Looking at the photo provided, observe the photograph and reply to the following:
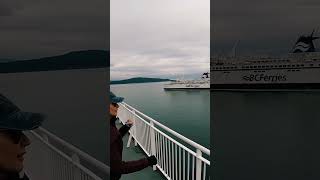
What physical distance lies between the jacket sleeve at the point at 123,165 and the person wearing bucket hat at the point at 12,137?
0.44 metres

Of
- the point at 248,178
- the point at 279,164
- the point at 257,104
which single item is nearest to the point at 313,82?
the point at 257,104

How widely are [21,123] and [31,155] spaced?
3.98 feet

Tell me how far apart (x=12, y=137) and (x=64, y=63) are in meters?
0.70

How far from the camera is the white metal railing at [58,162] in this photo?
1.08 m

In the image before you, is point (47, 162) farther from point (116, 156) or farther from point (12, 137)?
point (12, 137)

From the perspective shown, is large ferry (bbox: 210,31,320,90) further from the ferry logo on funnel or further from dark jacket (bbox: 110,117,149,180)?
dark jacket (bbox: 110,117,149,180)

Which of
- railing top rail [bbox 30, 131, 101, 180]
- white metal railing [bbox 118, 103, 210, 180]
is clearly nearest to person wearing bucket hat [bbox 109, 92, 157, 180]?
railing top rail [bbox 30, 131, 101, 180]

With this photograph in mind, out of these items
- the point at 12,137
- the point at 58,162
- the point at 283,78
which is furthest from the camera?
the point at 283,78

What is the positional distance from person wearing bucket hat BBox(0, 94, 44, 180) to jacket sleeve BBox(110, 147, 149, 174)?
17.3 inches

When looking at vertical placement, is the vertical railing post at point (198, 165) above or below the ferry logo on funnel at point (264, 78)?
below

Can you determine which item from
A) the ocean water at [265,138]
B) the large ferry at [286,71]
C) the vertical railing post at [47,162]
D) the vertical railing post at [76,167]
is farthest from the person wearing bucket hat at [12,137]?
the large ferry at [286,71]

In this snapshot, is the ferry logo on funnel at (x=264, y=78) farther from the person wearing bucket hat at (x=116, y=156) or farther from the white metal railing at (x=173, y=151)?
the person wearing bucket hat at (x=116, y=156)

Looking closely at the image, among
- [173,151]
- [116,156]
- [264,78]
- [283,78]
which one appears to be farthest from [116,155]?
[283,78]

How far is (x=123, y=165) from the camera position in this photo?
1.24 metres
